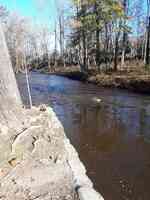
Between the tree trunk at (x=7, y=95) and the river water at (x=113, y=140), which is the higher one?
the tree trunk at (x=7, y=95)

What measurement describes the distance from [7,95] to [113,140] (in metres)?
3.60

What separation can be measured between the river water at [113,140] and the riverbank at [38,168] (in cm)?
100

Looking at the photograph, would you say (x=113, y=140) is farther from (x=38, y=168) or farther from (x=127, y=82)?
(x=127, y=82)

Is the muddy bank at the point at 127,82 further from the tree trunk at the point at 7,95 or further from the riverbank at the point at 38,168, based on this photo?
the tree trunk at the point at 7,95

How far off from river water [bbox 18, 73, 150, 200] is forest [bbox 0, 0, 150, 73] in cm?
279

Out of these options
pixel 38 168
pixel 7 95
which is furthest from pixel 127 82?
pixel 38 168

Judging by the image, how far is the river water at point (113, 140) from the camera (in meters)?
4.22

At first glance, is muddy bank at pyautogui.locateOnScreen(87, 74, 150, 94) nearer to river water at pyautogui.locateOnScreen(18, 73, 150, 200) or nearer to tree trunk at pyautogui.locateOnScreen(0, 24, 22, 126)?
river water at pyautogui.locateOnScreen(18, 73, 150, 200)

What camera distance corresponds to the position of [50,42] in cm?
5366

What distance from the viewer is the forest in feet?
71.1

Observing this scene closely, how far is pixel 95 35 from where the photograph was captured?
28016mm

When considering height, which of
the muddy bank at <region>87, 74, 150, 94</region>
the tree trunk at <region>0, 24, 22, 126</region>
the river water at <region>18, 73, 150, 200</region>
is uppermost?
the tree trunk at <region>0, 24, 22, 126</region>

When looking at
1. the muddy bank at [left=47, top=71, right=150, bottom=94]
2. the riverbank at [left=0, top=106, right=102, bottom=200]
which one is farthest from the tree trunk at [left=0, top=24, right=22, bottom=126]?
the muddy bank at [left=47, top=71, right=150, bottom=94]

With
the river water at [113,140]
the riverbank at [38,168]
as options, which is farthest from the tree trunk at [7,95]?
the river water at [113,140]
